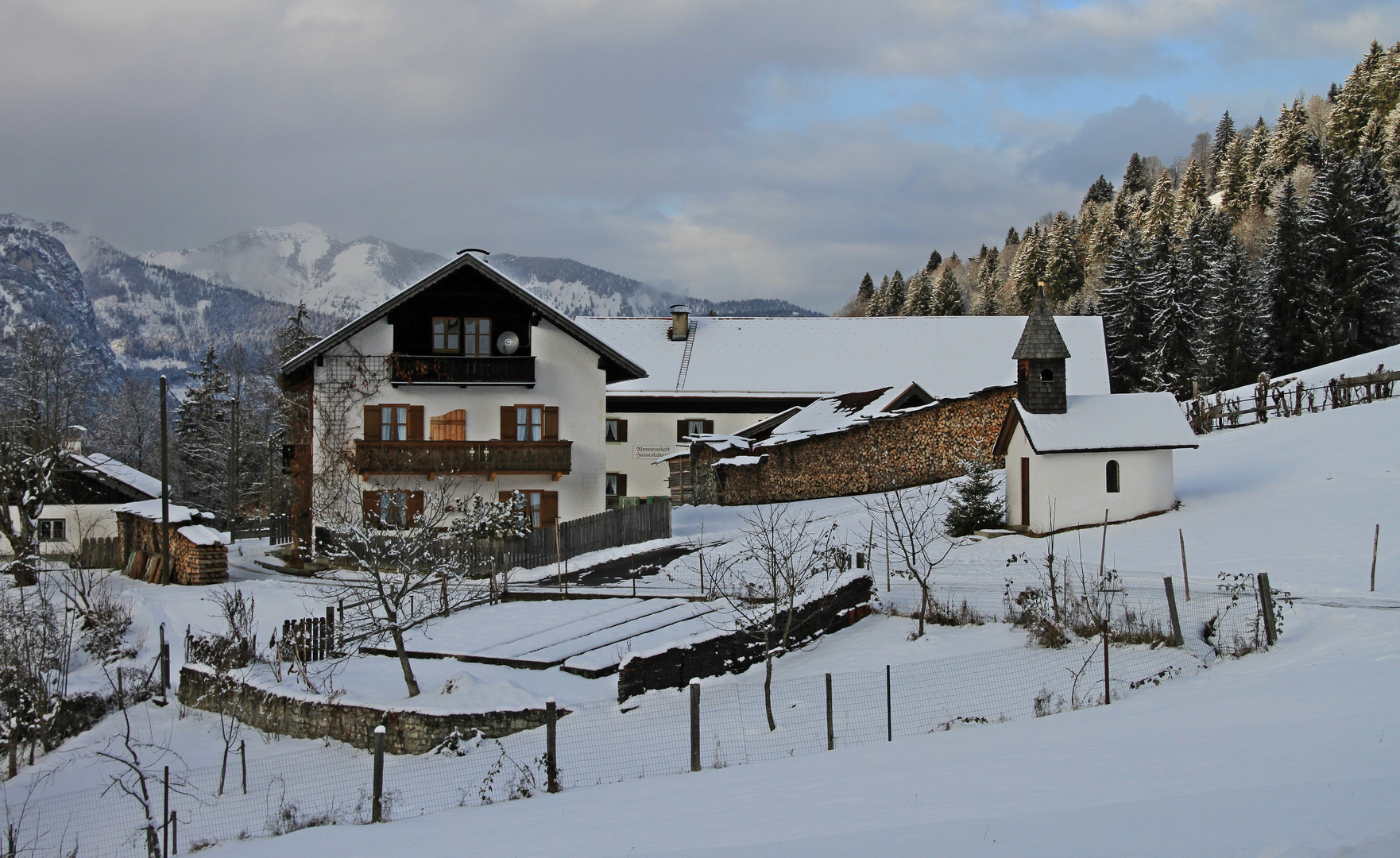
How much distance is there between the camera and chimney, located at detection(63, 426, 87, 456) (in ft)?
146

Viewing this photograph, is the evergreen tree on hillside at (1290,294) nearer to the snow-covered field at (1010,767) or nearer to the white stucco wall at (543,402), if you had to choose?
the snow-covered field at (1010,767)

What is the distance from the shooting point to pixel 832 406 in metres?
46.6

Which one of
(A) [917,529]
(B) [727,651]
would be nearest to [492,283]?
(A) [917,529]

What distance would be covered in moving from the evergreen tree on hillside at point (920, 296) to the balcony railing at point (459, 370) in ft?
222

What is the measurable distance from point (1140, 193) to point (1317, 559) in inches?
4365

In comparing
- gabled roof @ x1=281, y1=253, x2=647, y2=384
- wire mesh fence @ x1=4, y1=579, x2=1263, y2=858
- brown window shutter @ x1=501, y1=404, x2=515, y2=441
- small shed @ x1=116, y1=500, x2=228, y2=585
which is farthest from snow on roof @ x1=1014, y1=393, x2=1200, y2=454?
small shed @ x1=116, y1=500, x2=228, y2=585

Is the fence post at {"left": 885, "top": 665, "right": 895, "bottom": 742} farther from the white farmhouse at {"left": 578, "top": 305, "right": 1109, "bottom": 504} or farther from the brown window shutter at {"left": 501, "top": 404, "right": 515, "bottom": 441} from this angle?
the white farmhouse at {"left": 578, "top": 305, "right": 1109, "bottom": 504}

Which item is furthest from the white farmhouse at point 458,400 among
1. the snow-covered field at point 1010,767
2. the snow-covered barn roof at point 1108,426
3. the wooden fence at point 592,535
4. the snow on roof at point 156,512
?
the snow-covered barn roof at point 1108,426

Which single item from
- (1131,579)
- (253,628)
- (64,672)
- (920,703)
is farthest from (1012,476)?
(64,672)

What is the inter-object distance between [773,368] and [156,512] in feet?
94.7

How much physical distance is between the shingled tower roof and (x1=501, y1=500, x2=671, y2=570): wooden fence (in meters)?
12.4

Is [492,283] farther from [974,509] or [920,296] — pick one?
[920,296]

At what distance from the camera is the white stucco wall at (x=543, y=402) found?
117 feet

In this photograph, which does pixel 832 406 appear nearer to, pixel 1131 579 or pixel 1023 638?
pixel 1131 579
